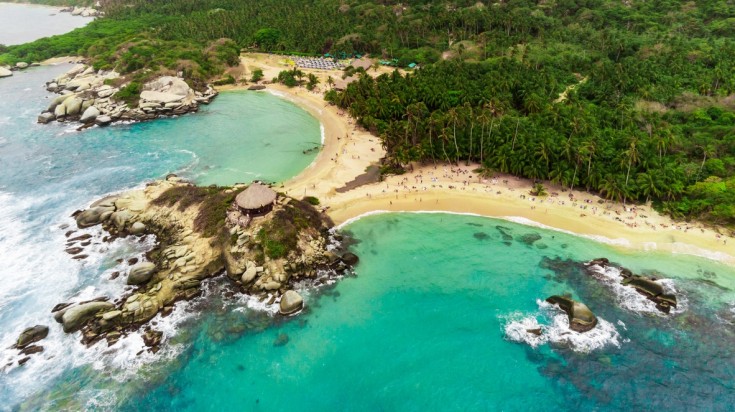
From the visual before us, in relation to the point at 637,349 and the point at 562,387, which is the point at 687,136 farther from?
the point at 562,387

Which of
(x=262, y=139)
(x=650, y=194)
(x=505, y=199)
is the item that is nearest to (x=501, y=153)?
(x=505, y=199)

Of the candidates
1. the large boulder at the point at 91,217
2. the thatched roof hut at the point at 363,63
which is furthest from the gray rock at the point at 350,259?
the thatched roof hut at the point at 363,63

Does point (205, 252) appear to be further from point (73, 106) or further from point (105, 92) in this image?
point (105, 92)

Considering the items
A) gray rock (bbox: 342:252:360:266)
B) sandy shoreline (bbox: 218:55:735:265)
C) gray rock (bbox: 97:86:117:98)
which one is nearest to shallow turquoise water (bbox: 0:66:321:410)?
sandy shoreline (bbox: 218:55:735:265)

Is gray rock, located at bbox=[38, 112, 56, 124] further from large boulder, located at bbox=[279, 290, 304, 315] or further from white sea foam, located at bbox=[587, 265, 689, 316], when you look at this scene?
white sea foam, located at bbox=[587, 265, 689, 316]

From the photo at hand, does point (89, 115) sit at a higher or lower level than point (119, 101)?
lower

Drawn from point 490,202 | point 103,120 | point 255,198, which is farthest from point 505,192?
point 103,120

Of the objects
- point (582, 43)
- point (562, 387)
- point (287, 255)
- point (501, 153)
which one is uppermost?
point (582, 43)
